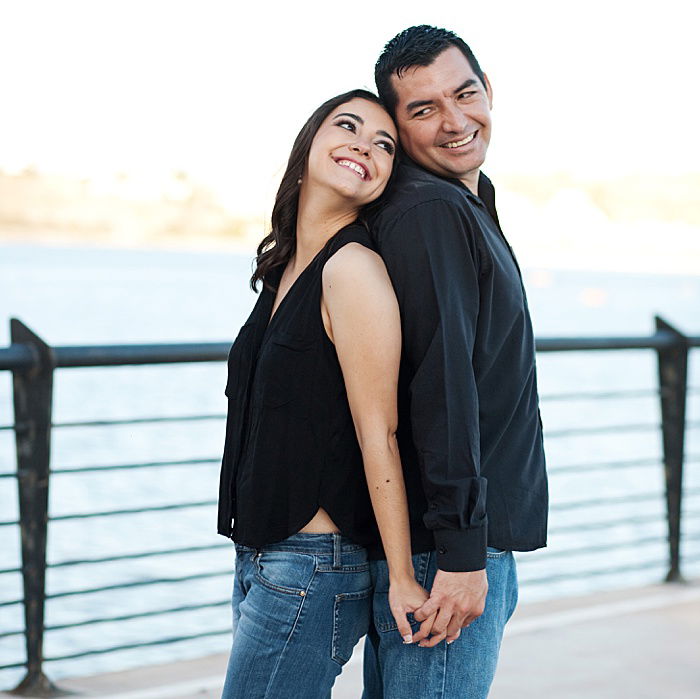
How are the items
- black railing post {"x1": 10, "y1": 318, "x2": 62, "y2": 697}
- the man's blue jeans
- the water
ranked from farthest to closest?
the water → black railing post {"x1": 10, "y1": 318, "x2": 62, "y2": 697} → the man's blue jeans

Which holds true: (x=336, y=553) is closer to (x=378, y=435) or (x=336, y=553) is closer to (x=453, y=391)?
(x=378, y=435)

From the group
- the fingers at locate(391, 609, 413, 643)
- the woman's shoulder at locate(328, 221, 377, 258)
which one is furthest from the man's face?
the fingers at locate(391, 609, 413, 643)

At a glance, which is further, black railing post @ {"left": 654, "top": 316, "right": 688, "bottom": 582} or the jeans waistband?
black railing post @ {"left": 654, "top": 316, "right": 688, "bottom": 582}

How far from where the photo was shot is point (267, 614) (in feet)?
5.51

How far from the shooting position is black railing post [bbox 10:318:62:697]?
2.92m

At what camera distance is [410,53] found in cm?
189

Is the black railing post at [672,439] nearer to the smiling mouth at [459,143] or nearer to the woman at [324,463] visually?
the smiling mouth at [459,143]

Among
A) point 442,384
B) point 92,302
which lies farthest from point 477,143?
point 92,302

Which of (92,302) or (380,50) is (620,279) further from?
(380,50)

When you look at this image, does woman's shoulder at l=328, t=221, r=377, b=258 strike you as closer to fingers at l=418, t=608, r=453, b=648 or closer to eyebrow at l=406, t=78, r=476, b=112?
eyebrow at l=406, t=78, r=476, b=112

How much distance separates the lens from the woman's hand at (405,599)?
1650 millimetres

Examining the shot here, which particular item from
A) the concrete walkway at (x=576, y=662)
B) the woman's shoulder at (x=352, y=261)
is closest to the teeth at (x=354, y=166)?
the woman's shoulder at (x=352, y=261)

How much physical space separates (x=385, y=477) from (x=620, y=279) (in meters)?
72.5

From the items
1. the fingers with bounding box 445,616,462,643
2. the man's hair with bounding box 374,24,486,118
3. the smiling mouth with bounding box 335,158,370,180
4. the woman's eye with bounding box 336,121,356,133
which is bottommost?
the fingers with bounding box 445,616,462,643
